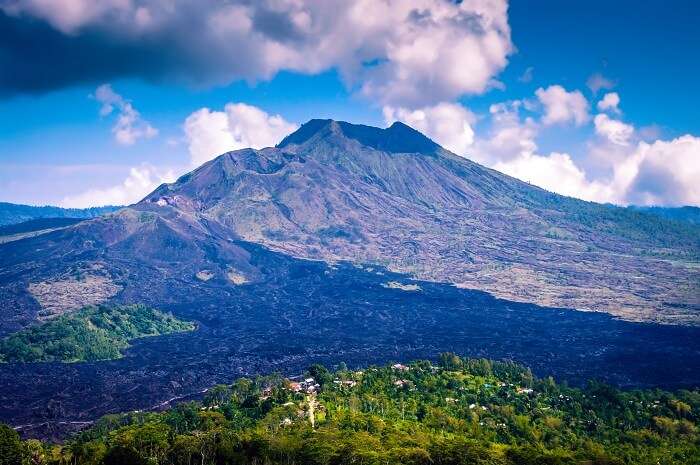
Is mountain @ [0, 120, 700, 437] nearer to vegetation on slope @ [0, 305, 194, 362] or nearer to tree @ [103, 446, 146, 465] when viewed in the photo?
vegetation on slope @ [0, 305, 194, 362]

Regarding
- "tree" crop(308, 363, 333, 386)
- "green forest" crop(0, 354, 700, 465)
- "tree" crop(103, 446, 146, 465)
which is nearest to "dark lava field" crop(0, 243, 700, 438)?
"green forest" crop(0, 354, 700, 465)

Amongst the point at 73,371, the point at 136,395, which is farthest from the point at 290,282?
the point at 136,395

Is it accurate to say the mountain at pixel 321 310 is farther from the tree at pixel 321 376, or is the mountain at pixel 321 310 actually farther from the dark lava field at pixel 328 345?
the tree at pixel 321 376

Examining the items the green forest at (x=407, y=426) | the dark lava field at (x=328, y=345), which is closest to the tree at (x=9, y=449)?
the green forest at (x=407, y=426)

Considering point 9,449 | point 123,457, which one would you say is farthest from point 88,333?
point 123,457

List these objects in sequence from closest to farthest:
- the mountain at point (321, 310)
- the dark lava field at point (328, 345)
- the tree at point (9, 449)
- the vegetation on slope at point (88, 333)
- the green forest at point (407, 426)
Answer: the tree at point (9, 449), the green forest at point (407, 426), the dark lava field at point (328, 345), the mountain at point (321, 310), the vegetation on slope at point (88, 333)
